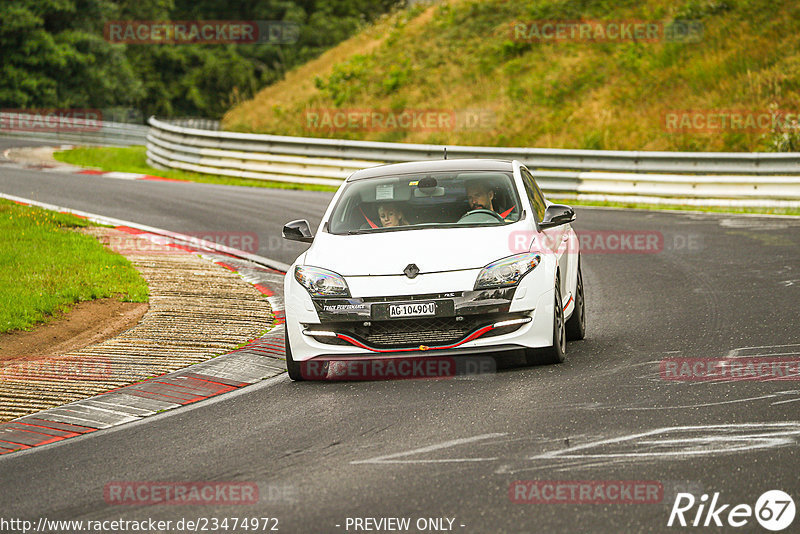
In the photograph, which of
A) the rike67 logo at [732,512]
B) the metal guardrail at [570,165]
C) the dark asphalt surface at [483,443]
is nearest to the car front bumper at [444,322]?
the dark asphalt surface at [483,443]

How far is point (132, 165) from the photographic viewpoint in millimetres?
30953

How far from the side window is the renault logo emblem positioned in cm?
155

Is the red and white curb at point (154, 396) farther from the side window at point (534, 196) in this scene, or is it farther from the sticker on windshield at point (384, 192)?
the side window at point (534, 196)

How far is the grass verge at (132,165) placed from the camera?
2520 centimetres

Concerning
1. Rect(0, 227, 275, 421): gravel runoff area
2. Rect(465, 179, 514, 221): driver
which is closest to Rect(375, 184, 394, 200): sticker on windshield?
Rect(465, 179, 514, 221): driver

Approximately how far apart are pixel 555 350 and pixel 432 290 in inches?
42.5

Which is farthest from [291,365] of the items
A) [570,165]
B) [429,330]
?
[570,165]

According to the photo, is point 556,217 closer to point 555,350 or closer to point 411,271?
point 555,350

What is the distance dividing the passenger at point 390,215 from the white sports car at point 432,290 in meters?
0.05

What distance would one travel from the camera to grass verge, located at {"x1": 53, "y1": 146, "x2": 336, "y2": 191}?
25203 millimetres

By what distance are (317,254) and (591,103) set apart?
2168 cm

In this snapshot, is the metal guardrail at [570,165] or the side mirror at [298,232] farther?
the metal guardrail at [570,165]

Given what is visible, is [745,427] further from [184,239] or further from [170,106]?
[170,106]

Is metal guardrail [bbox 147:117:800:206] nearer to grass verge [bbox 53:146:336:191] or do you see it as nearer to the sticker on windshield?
grass verge [bbox 53:146:336:191]
